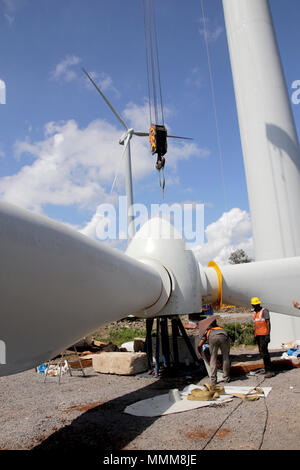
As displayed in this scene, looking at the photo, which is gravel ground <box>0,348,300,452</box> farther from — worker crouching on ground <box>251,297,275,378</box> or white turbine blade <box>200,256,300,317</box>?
white turbine blade <box>200,256,300,317</box>

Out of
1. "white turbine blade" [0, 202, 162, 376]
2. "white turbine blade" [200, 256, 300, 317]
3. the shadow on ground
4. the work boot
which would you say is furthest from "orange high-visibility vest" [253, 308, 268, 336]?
"white turbine blade" [0, 202, 162, 376]

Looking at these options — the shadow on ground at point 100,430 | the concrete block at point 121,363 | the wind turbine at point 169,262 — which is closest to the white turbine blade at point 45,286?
the wind turbine at point 169,262

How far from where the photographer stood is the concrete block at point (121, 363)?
809 cm

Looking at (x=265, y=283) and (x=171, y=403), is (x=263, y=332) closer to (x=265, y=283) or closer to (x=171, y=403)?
(x=265, y=283)

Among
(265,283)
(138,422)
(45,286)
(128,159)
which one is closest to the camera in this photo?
(45,286)

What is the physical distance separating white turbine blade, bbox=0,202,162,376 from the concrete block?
500 cm

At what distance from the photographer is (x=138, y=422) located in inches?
186

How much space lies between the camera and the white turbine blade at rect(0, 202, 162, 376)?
230 centimetres

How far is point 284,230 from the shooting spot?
1102 cm

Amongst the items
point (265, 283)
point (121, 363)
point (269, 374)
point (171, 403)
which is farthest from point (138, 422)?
point (265, 283)

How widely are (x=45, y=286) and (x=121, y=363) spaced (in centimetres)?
626
